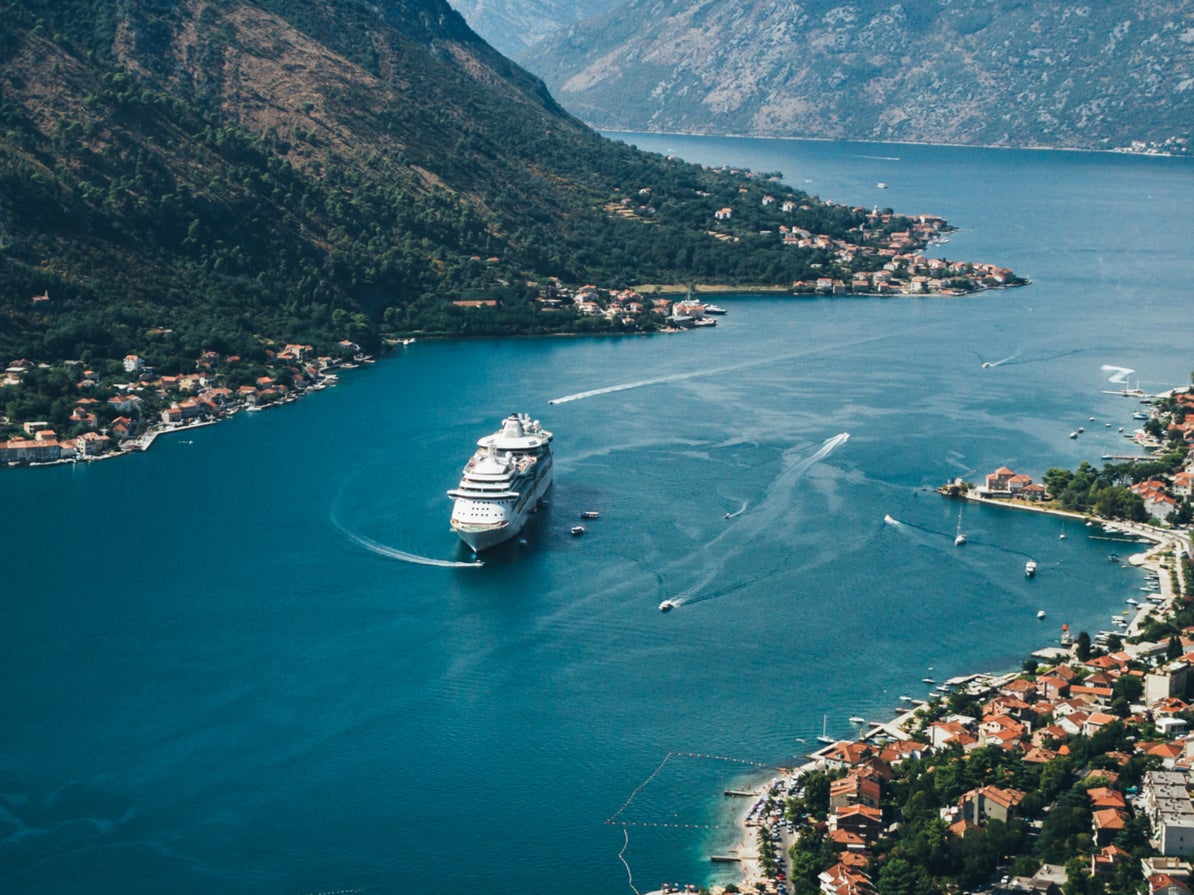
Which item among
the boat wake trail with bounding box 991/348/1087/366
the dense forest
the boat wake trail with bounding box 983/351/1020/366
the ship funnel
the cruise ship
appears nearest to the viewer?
the cruise ship

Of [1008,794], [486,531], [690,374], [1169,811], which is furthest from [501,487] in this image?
[690,374]

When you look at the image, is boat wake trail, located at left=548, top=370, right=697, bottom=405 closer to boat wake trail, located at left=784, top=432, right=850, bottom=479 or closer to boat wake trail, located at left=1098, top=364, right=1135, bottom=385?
boat wake trail, located at left=784, top=432, right=850, bottom=479

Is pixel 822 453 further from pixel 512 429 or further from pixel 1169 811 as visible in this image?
pixel 1169 811

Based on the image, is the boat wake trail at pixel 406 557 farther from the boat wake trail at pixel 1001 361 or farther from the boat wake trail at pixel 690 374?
the boat wake trail at pixel 1001 361

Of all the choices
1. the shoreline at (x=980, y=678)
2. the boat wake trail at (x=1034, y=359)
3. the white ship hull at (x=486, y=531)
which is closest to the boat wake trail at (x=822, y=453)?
the shoreline at (x=980, y=678)

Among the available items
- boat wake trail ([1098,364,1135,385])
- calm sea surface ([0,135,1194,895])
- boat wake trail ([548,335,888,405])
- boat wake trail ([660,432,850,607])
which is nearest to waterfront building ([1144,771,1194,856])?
calm sea surface ([0,135,1194,895])

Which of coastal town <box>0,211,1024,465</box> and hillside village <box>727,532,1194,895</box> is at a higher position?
coastal town <box>0,211,1024,465</box>
